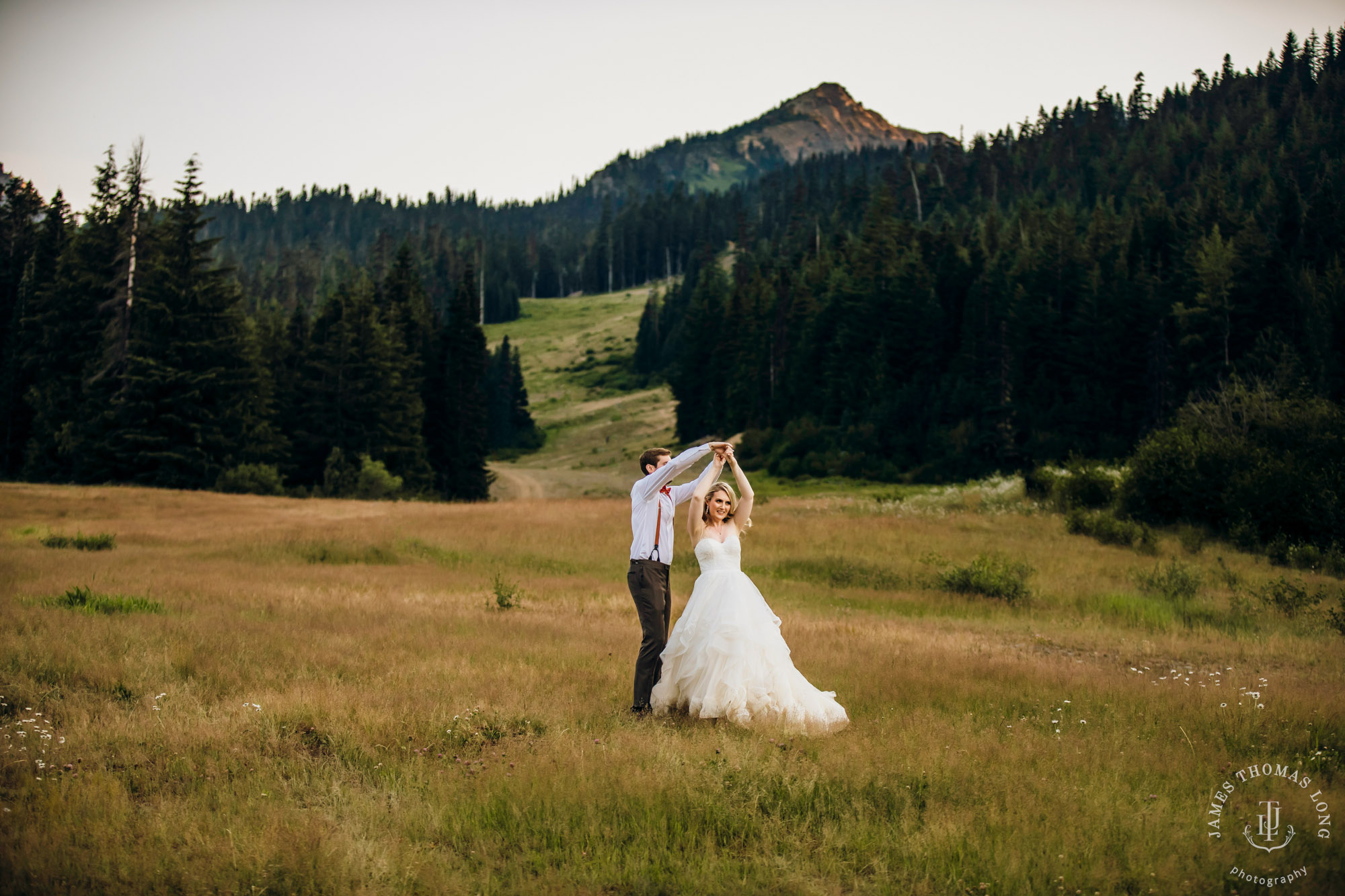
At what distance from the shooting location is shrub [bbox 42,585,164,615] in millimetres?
12953

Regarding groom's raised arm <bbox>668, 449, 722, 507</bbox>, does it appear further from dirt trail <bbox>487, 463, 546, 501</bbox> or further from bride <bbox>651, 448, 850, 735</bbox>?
dirt trail <bbox>487, 463, 546, 501</bbox>

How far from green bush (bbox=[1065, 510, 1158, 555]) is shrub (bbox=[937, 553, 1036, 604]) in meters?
8.03

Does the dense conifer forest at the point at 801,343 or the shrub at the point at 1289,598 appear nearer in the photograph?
the shrub at the point at 1289,598

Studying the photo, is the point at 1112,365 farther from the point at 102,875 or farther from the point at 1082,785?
the point at 102,875

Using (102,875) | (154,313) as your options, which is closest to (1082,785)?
(102,875)

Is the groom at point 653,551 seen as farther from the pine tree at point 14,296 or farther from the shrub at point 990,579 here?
the pine tree at point 14,296

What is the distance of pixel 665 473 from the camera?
834 cm

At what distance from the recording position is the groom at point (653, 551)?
842cm

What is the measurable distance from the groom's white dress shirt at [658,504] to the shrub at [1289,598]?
15512mm

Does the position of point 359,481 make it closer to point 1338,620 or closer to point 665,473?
point 665,473

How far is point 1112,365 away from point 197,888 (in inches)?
2824

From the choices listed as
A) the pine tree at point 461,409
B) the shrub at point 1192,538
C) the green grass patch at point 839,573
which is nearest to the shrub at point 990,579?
the green grass patch at point 839,573

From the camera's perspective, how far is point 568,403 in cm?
11906

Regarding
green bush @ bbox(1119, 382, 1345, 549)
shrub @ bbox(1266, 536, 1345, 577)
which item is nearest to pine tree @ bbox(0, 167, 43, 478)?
green bush @ bbox(1119, 382, 1345, 549)
